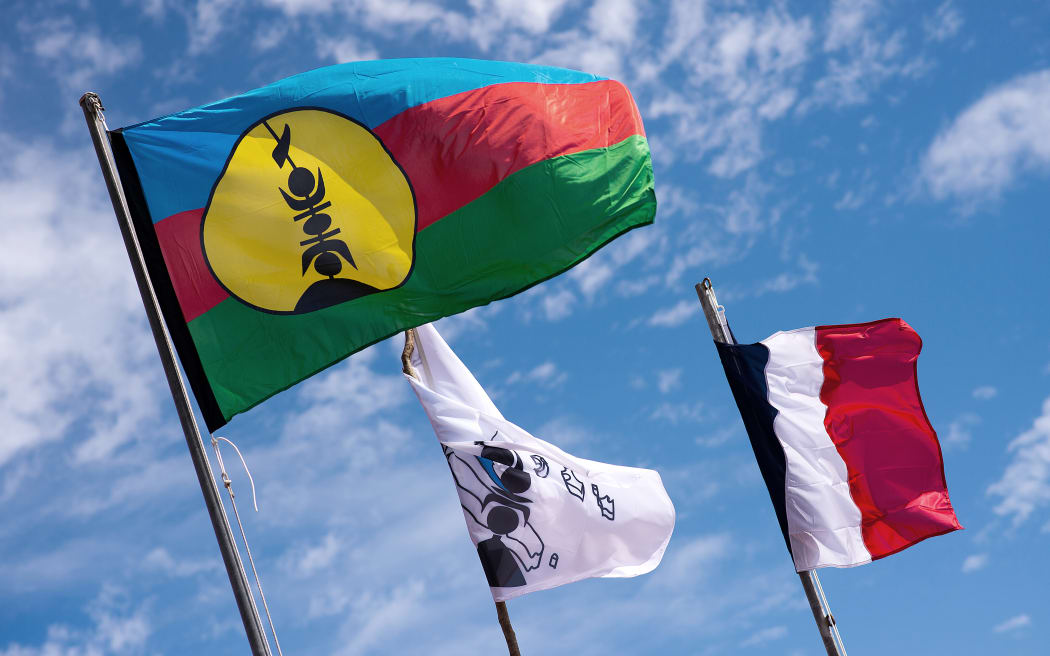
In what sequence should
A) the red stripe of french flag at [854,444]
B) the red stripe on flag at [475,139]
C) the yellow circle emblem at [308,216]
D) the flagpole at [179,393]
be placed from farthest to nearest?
the red stripe of french flag at [854,444] → the red stripe on flag at [475,139] → the yellow circle emblem at [308,216] → the flagpole at [179,393]

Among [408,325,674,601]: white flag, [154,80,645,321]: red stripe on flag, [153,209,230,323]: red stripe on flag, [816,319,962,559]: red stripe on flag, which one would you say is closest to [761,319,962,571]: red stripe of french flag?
[816,319,962,559]: red stripe on flag

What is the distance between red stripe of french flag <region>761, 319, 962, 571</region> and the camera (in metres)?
14.1

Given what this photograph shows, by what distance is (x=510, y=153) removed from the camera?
35.5 ft

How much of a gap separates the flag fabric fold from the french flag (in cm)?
436

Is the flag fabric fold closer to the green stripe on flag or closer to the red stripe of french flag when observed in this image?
the green stripe on flag

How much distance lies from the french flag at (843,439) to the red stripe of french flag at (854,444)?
0.01 m

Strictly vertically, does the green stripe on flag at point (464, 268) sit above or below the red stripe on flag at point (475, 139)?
below

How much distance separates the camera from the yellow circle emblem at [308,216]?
33.1 feet

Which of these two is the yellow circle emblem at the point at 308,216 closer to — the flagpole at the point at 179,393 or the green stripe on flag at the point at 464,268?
the green stripe on flag at the point at 464,268

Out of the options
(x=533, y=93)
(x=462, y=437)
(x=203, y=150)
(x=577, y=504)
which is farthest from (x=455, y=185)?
(x=577, y=504)

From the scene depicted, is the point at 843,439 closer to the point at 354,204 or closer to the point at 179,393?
the point at 354,204

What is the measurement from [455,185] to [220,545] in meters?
4.12

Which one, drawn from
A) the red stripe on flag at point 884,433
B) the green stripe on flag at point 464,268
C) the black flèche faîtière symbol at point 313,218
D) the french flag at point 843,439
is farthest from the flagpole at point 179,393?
the red stripe on flag at point 884,433

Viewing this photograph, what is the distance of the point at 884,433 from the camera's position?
14.7m
